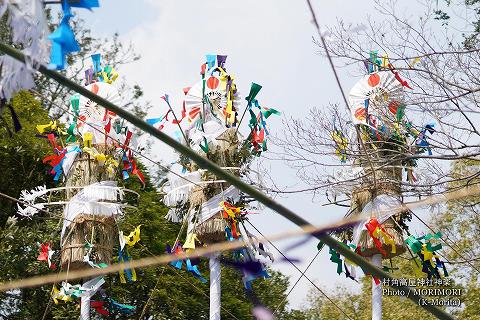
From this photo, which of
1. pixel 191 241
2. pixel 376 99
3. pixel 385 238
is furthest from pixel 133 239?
pixel 376 99

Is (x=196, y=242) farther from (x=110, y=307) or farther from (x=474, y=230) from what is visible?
(x=474, y=230)

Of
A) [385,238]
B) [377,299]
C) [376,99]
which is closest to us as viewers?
[376,99]

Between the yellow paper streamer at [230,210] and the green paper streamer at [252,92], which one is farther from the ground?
the green paper streamer at [252,92]

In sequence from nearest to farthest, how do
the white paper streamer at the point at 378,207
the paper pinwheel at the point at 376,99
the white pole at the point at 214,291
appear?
the paper pinwheel at the point at 376,99 < the white paper streamer at the point at 378,207 < the white pole at the point at 214,291

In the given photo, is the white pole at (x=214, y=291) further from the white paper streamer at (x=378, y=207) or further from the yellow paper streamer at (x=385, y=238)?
the yellow paper streamer at (x=385, y=238)

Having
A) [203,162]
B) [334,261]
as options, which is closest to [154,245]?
[334,261]

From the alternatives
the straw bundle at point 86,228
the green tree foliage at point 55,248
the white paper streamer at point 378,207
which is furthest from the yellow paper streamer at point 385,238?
the green tree foliage at point 55,248

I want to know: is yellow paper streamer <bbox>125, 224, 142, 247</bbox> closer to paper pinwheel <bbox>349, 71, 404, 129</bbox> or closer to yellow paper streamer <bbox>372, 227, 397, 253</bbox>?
yellow paper streamer <bbox>372, 227, 397, 253</bbox>

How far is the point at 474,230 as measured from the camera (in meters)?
16.8

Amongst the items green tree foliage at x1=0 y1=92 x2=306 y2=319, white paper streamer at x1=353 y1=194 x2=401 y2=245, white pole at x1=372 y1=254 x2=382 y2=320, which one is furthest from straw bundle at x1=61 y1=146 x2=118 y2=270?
green tree foliage at x1=0 y1=92 x2=306 y2=319

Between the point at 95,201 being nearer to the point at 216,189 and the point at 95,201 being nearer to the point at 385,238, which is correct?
the point at 216,189

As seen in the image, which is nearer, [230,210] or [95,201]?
[230,210]

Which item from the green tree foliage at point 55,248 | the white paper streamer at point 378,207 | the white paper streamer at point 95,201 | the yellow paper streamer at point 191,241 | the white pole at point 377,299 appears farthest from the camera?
the green tree foliage at point 55,248

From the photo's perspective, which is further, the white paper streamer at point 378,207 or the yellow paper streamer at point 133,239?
the yellow paper streamer at point 133,239
